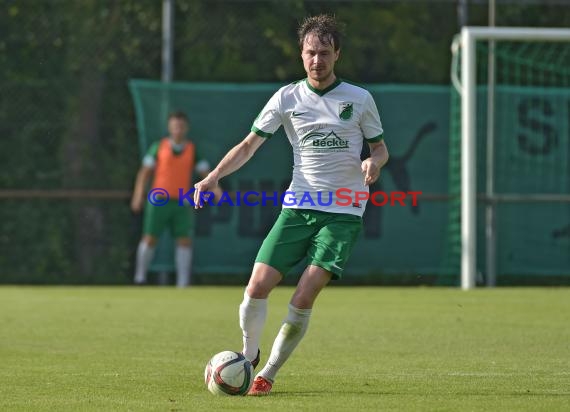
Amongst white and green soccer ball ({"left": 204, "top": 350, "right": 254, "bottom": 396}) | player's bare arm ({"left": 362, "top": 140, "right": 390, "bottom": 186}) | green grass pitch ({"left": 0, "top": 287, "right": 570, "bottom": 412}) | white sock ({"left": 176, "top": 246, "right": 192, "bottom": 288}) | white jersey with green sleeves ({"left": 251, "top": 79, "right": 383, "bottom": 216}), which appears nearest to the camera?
green grass pitch ({"left": 0, "top": 287, "right": 570, "bottom": 412})

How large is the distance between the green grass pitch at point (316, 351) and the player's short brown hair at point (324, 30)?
1.89 m

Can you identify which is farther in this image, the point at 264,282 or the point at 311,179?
the point at 311,179

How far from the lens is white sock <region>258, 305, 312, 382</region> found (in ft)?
24.1

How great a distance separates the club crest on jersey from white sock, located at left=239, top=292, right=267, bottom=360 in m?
1.11

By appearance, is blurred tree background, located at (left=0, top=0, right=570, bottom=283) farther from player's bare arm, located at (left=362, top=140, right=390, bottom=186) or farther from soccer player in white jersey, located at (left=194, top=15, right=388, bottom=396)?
player's bare arm, located at (left=362, top=140, right=390, bottom=186)

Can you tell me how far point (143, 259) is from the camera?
1697cm

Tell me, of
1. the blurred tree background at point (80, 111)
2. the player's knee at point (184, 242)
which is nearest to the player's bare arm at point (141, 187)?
the blurred tree background at point (80, 111)

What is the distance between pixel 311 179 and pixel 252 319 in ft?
2.78

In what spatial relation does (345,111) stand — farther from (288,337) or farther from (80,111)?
(80,111)

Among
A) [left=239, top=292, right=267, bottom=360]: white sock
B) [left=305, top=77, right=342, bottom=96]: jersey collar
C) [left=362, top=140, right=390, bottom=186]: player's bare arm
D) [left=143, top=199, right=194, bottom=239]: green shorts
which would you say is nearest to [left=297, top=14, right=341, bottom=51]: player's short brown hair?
[left=305, top=77, right=342, bottom=96]: jersey collar

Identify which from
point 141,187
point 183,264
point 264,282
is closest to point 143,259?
point 183,264

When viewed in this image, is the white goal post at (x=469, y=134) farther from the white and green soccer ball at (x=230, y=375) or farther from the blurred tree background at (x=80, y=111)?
the white and green soccer ball at (x=230, y=375)

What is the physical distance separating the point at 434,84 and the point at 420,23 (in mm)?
871

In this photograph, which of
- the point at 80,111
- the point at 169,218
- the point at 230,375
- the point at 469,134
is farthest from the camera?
the point at 80,111
